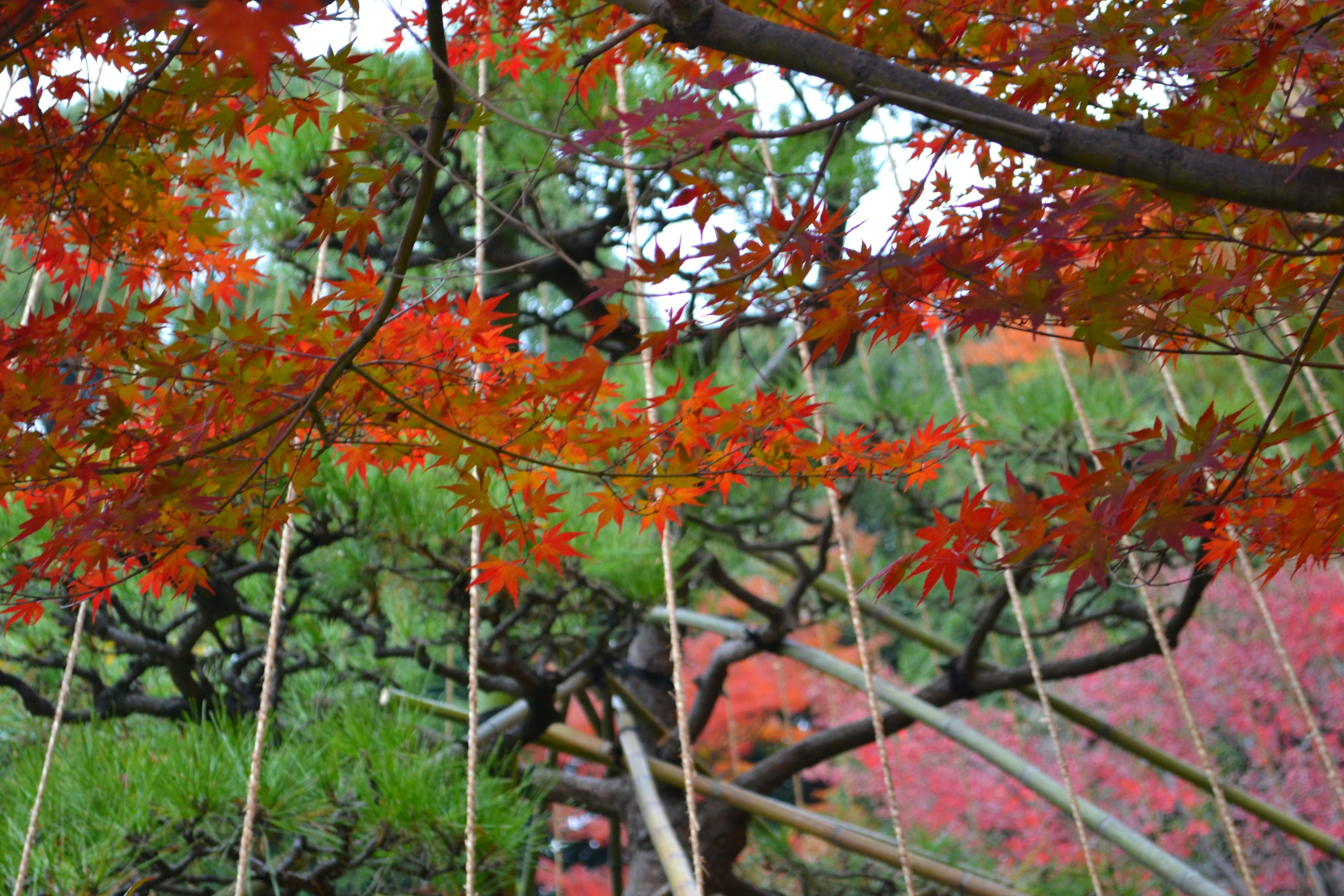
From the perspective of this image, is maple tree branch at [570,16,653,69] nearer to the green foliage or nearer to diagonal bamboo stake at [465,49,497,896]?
diagonal bamboo stake at [465,49,497,896]

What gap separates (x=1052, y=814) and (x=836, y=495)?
3442mm

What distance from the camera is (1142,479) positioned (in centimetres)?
74

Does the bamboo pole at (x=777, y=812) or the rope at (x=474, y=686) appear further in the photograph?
the bamboo pole at (x=777, y=812)

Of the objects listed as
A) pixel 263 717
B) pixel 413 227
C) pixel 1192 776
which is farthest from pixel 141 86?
pixel 1192 776

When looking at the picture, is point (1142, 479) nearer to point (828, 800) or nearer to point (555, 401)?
point (555, 401)

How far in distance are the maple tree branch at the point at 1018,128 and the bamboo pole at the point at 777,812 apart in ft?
4.76

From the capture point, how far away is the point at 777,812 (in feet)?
6.84

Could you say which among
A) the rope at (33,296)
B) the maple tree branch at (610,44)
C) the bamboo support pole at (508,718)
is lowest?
the bamboo support pole at (508,718)

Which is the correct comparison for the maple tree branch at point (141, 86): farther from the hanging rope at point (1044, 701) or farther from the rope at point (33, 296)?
the hanging rope at point (1044, 701)

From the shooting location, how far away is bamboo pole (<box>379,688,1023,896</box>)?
195cm

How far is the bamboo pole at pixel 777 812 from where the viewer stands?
195 centimetres

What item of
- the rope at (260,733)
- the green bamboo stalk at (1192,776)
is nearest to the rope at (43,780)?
the rope at (260,733)

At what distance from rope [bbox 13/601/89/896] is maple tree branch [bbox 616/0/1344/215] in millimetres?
1000

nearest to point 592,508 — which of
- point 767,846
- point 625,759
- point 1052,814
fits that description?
point 625,759
